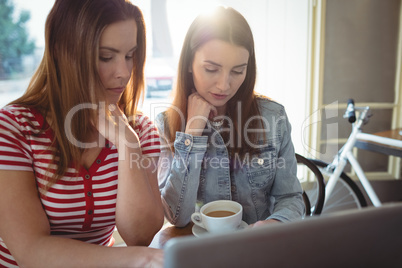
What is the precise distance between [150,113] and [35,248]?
122 centimetres

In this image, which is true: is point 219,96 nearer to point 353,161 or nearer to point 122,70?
point 122,70

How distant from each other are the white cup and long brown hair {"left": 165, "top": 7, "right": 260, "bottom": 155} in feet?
1.23

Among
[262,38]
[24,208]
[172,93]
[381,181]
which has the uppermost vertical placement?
[262,38]

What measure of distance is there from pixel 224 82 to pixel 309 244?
752 millimetres

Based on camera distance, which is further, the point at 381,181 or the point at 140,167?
the point at 381,181

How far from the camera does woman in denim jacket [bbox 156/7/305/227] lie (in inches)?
41.0

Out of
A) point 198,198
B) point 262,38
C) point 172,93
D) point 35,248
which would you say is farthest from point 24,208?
point 262,38

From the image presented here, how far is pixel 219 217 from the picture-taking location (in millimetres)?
790

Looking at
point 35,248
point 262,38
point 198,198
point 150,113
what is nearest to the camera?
point 35,248

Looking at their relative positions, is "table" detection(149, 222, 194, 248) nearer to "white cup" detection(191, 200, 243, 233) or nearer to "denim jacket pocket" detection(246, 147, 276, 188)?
"white cup" detection(191, 200, 243, 233)

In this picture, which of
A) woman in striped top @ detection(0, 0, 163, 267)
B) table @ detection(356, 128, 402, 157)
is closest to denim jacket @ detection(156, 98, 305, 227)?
woman in striped top @ detection(0, 0, 163, 267)

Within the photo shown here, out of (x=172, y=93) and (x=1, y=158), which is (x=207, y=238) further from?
(x=172, y=93)

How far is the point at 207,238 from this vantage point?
34 cm

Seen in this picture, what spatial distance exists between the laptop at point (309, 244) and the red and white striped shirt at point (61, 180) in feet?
1.92
